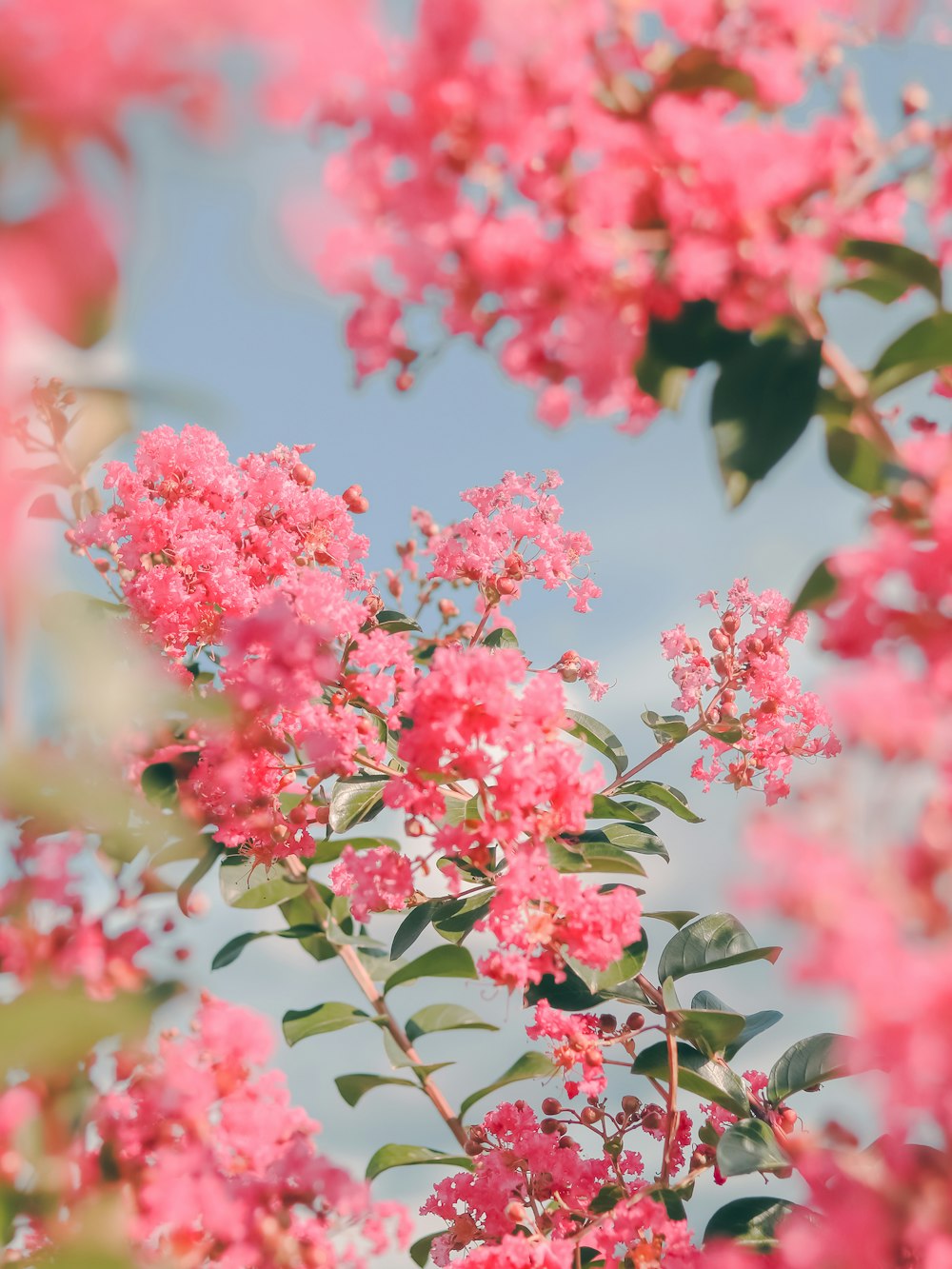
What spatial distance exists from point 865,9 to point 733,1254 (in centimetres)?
117

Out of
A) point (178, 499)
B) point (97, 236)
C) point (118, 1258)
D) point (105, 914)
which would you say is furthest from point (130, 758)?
point (178, 499)

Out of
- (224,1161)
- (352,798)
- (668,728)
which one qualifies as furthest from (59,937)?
(668,728)

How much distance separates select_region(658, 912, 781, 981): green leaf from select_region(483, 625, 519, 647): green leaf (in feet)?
2.10

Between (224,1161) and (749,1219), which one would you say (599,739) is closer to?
(749,1219)

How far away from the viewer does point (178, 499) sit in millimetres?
2309

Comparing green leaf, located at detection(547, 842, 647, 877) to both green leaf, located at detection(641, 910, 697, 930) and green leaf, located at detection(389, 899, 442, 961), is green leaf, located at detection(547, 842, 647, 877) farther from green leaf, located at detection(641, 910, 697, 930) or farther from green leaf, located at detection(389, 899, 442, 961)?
green leaf, located at detection(641, 910, 697, 930)

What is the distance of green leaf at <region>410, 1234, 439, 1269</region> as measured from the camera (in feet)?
6.89

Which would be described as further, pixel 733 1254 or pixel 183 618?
pixel 183 618

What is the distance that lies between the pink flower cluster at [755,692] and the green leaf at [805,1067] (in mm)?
769

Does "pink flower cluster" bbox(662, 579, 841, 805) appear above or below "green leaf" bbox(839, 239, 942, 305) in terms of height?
above

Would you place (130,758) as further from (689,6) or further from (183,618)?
(689,6)

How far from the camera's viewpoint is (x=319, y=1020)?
1.90m

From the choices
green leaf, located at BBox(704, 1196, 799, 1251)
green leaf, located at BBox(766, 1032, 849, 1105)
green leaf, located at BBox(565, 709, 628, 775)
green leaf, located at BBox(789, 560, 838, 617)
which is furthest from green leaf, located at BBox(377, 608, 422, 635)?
green leaf, located at BBox(789, 560, 838, 617)

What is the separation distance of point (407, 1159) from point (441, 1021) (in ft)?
0.70
